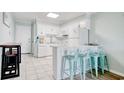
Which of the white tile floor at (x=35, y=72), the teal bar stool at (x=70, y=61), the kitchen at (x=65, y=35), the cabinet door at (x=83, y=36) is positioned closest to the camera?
the teal bar stool at (x=70, y=61)

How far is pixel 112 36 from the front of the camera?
124 inches

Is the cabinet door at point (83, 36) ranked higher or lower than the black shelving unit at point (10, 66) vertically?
higher

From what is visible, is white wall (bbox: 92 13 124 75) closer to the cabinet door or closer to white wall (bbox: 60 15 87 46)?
the cabinet door

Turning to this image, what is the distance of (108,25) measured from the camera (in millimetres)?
3307

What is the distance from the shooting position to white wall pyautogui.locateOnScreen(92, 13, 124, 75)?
2884 millimetres

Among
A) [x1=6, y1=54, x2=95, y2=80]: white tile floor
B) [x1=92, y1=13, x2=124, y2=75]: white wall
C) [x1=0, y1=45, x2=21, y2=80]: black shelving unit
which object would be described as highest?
[x1=92, y1=13, x2=124, y2=75]: white wall

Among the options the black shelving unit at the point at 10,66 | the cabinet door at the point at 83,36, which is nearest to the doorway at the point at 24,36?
the black shelving unit at the point at 10,66

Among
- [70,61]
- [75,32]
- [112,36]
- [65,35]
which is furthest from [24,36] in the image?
[112,36]

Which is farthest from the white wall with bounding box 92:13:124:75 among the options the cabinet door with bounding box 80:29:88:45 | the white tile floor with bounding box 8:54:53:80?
the white tile floor with bounding box 8:54:53:80

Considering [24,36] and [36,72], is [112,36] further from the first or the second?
[24,36]

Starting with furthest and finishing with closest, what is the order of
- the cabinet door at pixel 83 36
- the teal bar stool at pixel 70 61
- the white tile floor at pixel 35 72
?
the cabinet door at pixel 83 36 → the white tile floor at pixel 35 72 → the teal bar stool at pixel 70 61

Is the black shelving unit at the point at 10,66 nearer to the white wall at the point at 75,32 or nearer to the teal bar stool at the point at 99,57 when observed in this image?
the teal bar stool at the point at 99,57

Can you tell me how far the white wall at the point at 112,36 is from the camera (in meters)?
2.88
